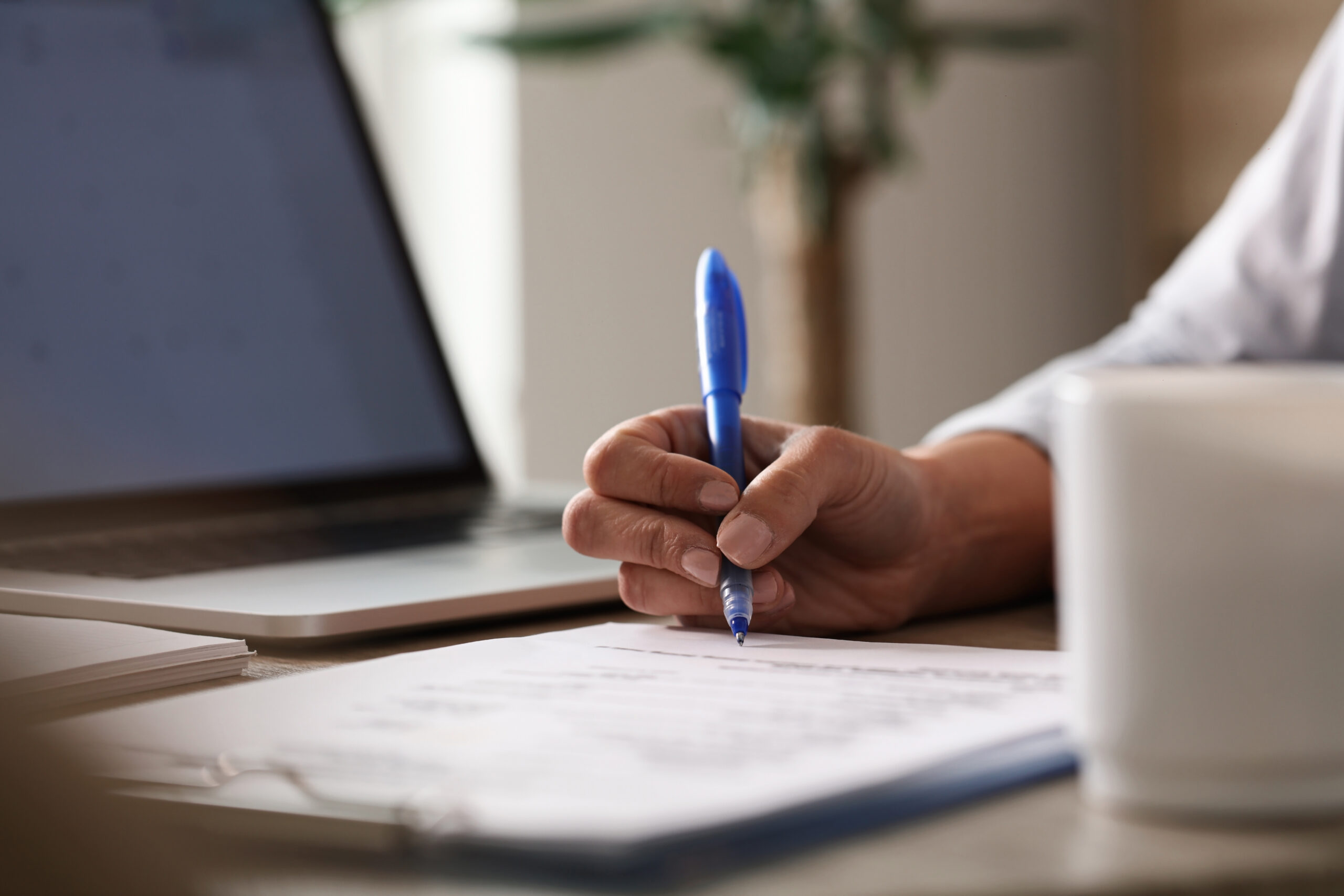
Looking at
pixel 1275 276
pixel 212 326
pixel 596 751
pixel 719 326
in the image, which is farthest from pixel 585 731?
pixel 1275 276

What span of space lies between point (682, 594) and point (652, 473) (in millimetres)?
46

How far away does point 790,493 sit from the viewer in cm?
47

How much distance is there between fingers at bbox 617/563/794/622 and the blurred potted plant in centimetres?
150

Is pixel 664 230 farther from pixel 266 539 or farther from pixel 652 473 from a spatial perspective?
pixel 652 473

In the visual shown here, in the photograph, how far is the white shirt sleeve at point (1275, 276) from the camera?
2.80 ft

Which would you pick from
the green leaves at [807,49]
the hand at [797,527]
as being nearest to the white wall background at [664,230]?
the green leaves at [807,49]

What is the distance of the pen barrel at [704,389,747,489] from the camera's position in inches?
20.1

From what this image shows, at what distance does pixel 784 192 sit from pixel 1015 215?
1.02 metres

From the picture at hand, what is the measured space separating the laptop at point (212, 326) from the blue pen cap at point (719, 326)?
13cm

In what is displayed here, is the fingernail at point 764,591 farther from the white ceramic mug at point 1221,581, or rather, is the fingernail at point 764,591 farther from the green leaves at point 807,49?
the green leaves at point 807,49

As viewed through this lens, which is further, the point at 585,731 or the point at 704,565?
the point at 704,565

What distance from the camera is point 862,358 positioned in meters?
2.76

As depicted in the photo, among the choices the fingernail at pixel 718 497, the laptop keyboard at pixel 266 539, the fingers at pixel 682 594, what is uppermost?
the fingernail at pixel 718 497

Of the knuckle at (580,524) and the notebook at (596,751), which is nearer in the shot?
the notebook at (596,751)
